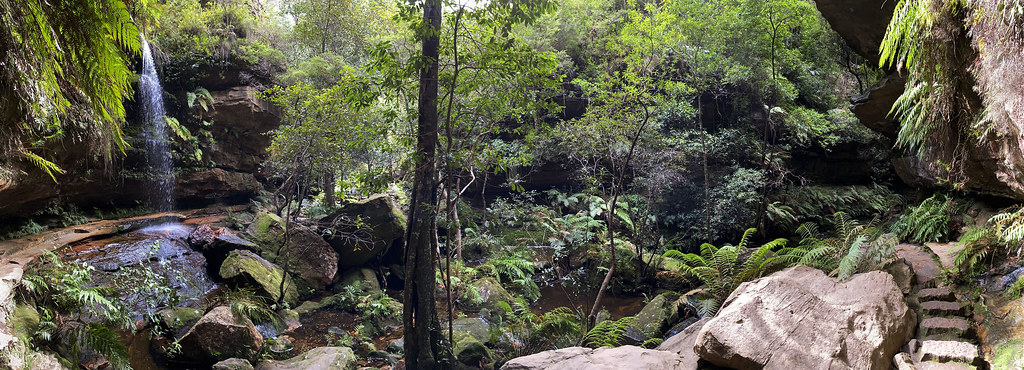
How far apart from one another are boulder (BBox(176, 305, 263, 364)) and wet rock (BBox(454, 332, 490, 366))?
2528mm

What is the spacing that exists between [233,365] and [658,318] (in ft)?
18.2

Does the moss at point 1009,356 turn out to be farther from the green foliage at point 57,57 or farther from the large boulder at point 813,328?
the green foliage at point 57,57

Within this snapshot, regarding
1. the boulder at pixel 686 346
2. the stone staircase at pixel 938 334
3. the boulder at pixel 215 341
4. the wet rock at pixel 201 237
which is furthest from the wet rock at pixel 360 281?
the stone staircase at pixel 938 334

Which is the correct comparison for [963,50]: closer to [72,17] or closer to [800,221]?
[72,17]

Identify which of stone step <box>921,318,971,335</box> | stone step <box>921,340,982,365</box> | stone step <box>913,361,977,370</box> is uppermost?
stone step <box>921,318,971,335</box>

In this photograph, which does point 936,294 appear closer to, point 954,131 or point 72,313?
point 954,131

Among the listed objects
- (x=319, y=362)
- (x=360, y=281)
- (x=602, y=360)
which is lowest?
(x=360, y=281)

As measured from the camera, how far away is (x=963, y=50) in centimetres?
348

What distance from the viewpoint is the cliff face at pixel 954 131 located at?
3047 mm

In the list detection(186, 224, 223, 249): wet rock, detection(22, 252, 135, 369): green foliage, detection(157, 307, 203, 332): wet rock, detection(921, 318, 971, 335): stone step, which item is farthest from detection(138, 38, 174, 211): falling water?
detection(921, 318, 971, 335): stone step

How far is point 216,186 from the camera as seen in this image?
1148 cm

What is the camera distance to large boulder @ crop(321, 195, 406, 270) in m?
9.09

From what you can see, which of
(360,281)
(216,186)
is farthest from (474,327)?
(216,186)

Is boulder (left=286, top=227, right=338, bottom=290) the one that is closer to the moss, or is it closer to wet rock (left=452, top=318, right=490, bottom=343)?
wet rock (left=452, top=318, right=490, bottom=343)
